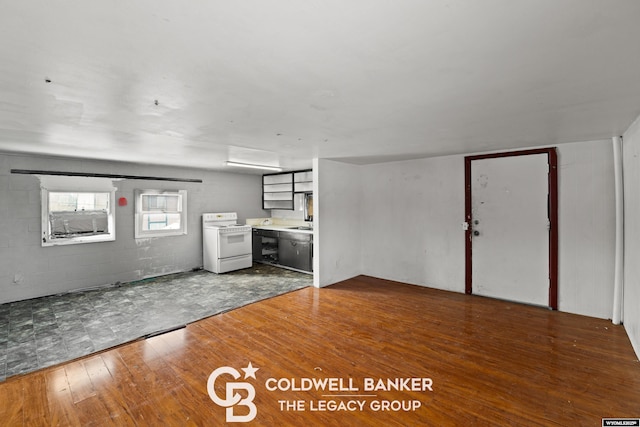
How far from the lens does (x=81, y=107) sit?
2.25 metres

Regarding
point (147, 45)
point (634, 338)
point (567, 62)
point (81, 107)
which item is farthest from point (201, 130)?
point (634, 338)

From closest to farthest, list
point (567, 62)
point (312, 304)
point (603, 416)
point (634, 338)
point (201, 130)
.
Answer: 1. point (567, 62)
2. point (603, 416)
3. point (634, 338)
4. point (201, 130)
5. point (312, 304)

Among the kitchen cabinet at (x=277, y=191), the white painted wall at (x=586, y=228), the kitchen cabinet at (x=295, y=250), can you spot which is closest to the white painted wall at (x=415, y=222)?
the kitchen cabinet at (x=295, y=250)

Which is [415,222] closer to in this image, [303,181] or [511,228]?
[511,228]

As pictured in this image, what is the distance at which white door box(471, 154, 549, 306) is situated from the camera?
3926 millimetres

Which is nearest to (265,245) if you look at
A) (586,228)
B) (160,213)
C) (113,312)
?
(160,213)

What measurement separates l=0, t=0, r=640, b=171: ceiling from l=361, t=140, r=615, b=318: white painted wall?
744 millimetres

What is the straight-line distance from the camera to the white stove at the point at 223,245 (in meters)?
5.97

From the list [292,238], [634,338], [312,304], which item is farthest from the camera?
[292,238]

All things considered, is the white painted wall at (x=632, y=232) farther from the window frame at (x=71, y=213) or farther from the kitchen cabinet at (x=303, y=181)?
the window frame at (x=71, y=213)

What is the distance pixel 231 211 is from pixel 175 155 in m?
2.63

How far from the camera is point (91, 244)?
4988mm

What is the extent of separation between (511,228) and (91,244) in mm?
6628

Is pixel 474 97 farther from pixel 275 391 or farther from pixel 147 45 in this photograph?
pixel 275 391
